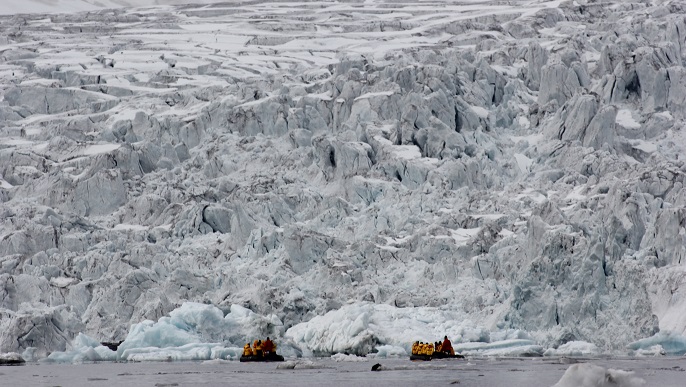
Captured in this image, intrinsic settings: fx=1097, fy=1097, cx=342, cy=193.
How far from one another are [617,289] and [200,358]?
15.2 m

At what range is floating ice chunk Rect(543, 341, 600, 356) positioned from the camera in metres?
37.6

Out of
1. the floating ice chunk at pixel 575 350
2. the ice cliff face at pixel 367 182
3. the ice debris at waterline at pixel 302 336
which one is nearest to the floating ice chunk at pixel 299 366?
the ice debris at waterline at pixel 302 336

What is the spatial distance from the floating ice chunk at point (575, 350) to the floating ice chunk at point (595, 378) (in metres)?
19.3

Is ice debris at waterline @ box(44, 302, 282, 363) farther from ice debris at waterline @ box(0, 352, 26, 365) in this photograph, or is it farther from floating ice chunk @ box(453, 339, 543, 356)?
floating ice chunk @ box(453, 339, 543, 356)

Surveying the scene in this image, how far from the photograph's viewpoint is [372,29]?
8738 cm

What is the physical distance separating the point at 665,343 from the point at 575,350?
10.9 ft

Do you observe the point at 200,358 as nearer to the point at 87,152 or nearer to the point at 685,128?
the point at 87,152

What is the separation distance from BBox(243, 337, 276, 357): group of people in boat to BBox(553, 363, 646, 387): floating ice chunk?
19.8m

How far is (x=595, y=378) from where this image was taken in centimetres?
1822

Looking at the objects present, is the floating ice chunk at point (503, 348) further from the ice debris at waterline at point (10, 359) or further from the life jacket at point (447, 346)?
the ice debris at waterline at point (10, 359)

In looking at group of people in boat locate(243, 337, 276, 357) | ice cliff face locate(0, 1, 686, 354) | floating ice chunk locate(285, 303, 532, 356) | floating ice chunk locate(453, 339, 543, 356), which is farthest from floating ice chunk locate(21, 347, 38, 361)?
floating ice chunk locate(453, 339, 543, 356)

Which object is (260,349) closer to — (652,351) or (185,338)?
(185,338)

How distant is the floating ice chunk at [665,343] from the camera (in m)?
38.1

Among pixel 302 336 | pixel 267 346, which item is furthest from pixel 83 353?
pixel 302 336
